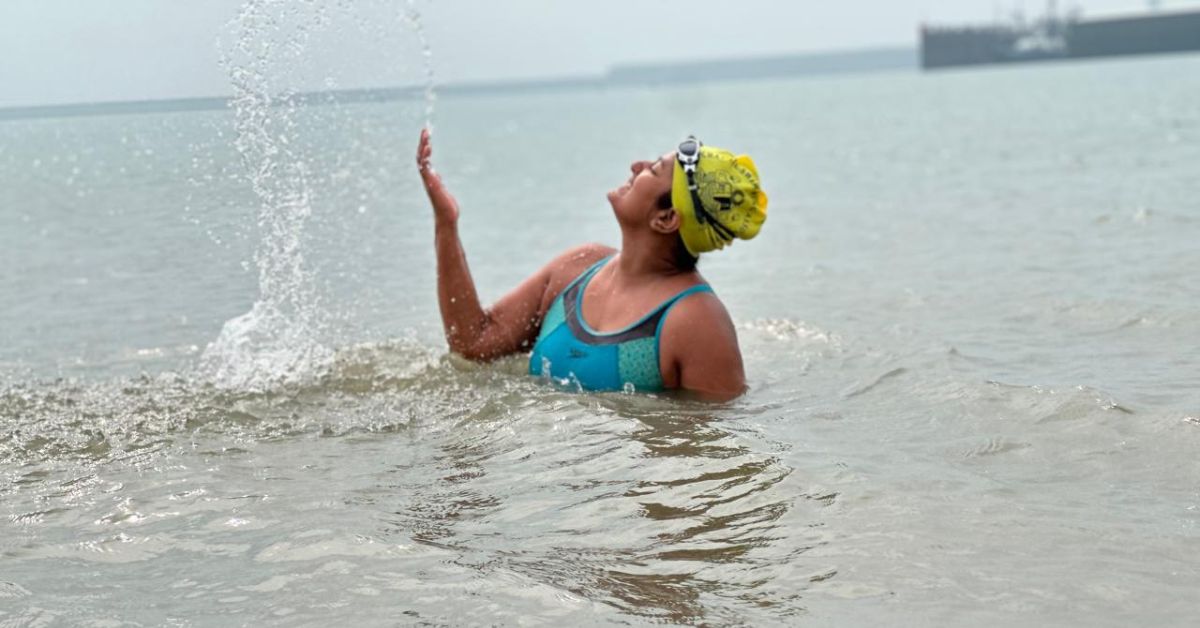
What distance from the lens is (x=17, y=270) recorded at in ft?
41.3

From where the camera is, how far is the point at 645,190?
6.08 metres

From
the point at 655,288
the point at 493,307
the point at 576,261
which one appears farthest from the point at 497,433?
the point at 576,261

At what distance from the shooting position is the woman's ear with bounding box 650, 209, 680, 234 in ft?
19.7

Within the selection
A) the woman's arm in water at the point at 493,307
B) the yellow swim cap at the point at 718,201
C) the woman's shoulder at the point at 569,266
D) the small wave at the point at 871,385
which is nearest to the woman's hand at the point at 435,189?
the woman's arm in water at the point at 493,307

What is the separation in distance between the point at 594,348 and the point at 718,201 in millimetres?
892

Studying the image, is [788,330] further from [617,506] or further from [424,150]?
[617,506]

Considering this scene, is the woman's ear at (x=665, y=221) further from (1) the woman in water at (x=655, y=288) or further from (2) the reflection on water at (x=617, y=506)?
(2) the reflection on water at (x=617, y=506)

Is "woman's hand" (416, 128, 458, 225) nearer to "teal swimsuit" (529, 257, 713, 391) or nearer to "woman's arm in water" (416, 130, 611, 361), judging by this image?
"woman's arm in water" (416, 130, 611, 361)

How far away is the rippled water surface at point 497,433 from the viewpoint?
13.6 feet

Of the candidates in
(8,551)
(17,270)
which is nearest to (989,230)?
(17,270)

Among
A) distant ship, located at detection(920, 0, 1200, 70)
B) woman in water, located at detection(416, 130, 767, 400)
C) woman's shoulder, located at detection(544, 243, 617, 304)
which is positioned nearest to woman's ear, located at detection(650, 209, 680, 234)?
woman in water, located at detection(416, 130, 767, 400)

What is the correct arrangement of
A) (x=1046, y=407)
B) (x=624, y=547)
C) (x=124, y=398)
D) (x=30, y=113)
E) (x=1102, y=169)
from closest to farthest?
1. (x=624, y=547)
2. (x=1046, y=407)
3. (x=124, y=398)
4. (x=30, y=113)
5. (x=1102, y=169)

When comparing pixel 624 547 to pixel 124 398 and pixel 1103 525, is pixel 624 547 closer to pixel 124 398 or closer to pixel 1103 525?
pixel 1103 525

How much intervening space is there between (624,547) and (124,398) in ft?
11.7
